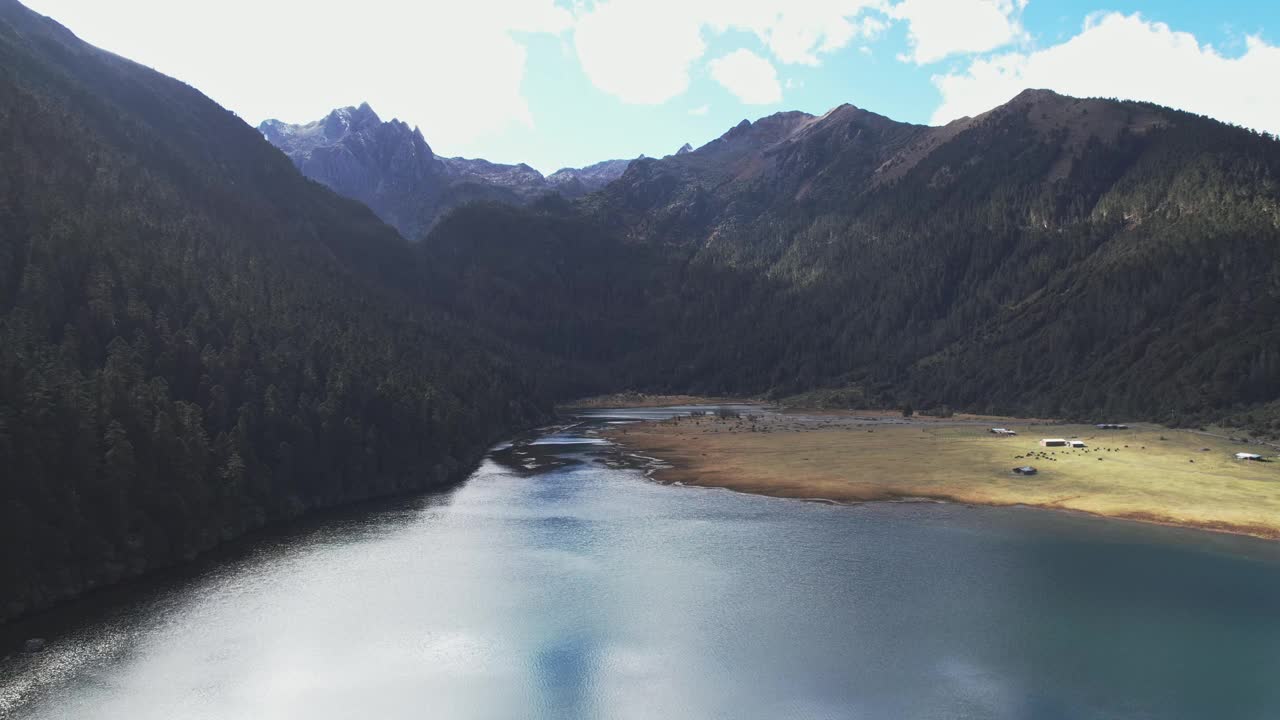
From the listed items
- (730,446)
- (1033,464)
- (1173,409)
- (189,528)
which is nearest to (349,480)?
(189,528)

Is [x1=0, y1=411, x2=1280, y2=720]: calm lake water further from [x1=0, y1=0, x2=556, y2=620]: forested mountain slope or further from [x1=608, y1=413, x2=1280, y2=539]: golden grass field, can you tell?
[x1=608, y1=413, x2=1280, y2=539]: golden grass field

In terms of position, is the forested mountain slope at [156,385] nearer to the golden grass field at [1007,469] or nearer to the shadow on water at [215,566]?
the shadow on water at [215,566]

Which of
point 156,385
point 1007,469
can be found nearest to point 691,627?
point 156,385

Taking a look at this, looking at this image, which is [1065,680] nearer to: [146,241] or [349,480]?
[349,480]

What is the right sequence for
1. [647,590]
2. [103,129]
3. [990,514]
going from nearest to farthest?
[647,590] < [990,514] < [103,129]

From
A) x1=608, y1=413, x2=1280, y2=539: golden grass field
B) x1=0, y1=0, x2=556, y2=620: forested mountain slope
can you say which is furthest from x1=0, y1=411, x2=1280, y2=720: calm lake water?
x1=608, y1=413, x2=1280, y2=539: golden grass field

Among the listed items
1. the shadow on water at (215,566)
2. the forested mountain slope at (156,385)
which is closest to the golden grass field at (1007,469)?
the shadow on water at (215,566)
